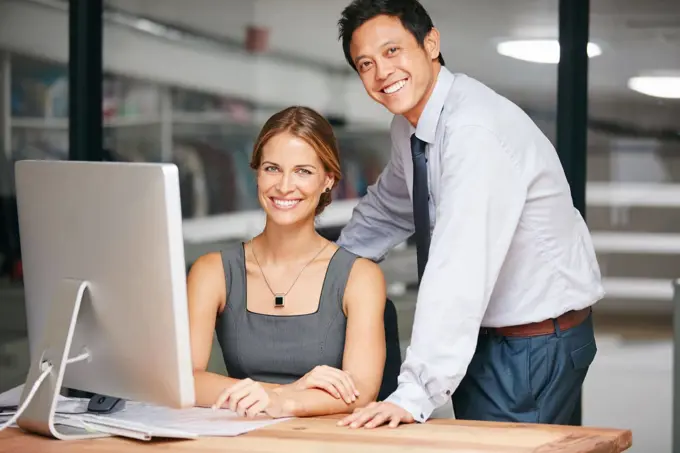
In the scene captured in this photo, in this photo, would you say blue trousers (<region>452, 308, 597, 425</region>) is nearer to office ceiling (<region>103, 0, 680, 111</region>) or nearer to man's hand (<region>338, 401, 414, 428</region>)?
man's hand (<region>338, 401, 414, 428</region>)

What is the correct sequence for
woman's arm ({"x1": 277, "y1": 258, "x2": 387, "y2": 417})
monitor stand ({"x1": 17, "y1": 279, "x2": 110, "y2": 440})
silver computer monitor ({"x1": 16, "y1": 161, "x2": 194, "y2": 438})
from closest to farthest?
silver computer monitor ({"x1": 16, "y1": 161, "x2": 194, "y2": 438}) < monitor stand ({"x1": 17, "y1": 279, "x2": 110, "y2": 440}) < woman's arm ({"x1": 277, "y1": 258, "x2": 387, "y2": 417})

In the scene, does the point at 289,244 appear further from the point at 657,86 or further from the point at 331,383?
the point at 657,86

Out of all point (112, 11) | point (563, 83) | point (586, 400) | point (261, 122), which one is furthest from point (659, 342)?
point (112, 11)

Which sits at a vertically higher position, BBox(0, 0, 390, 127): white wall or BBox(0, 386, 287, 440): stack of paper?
BBox(0, 0, 390, 127): white wall

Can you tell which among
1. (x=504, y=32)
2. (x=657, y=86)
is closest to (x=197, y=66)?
(x=504, y=32)

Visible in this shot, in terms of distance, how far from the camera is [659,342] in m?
3.91

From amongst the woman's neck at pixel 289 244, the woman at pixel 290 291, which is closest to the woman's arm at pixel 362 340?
the woman at pixel 290 291

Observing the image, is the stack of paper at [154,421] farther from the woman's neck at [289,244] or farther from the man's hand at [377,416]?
the woman's neck at [289,244]

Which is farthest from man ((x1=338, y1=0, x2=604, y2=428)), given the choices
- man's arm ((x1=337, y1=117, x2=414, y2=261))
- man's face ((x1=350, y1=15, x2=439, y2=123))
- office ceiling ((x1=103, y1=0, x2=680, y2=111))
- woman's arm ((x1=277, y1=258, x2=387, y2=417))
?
office ceiling ((x1=103, y1=0, x2=680, y2=111))

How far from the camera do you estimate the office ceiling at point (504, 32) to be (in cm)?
385

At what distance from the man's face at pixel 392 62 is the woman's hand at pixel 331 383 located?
23.9 inches

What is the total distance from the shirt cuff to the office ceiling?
1.80 meters

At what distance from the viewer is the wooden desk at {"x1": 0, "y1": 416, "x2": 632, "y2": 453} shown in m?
2.12

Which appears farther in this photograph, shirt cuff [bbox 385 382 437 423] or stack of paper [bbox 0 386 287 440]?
shirt cuff [bbox 385 382 437 423]
